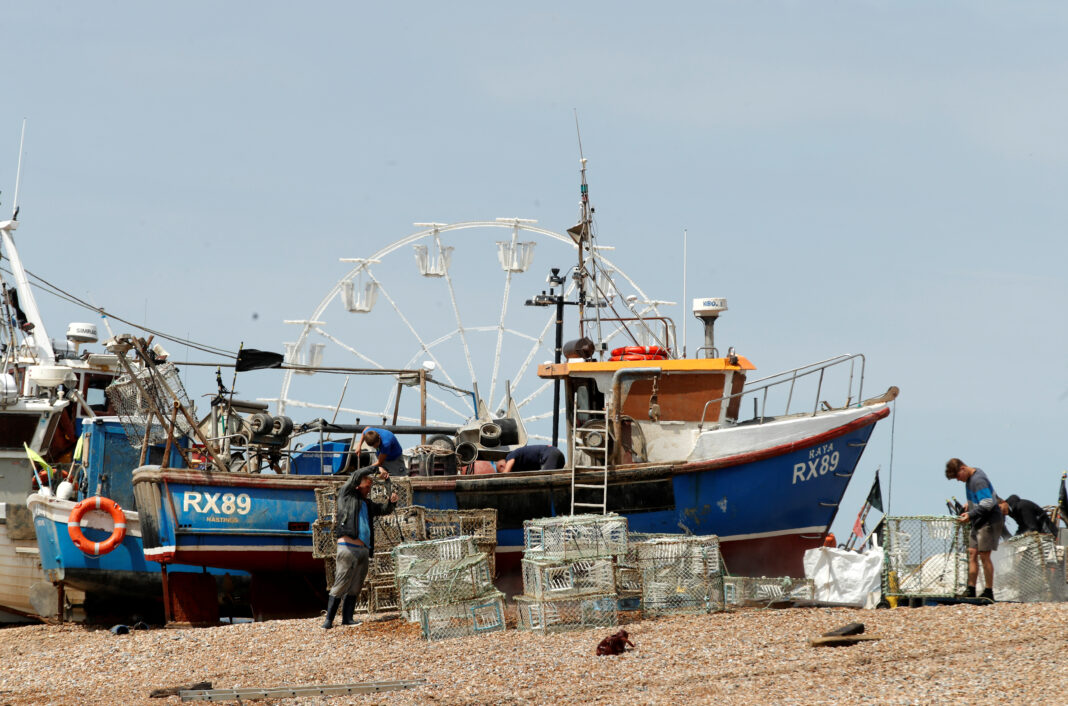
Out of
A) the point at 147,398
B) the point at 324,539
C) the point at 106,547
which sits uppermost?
the point at 147,398

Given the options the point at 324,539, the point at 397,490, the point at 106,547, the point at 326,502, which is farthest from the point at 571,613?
the point at 106,547

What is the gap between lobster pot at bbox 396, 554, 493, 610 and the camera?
36.4 feet

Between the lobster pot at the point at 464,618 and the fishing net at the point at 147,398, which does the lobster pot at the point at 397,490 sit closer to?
the lobster pot at the point at 464,618

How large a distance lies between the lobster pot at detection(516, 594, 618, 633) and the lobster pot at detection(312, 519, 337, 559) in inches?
116

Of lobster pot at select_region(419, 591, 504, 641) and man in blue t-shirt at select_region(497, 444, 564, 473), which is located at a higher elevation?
man in blue t-shirt at select_region(497, 444, 564, 473)

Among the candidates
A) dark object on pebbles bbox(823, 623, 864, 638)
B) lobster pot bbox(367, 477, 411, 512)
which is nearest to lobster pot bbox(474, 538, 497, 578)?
lobster pot bbox(367, 477, 411, 512)

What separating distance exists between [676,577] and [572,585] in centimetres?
102

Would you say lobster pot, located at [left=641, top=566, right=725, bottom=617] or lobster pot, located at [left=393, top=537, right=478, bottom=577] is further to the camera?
lobster pot, located at [left=393, top=537, right=478, bottom=577]

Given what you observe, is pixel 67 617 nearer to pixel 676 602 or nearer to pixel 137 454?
pixel 137 454

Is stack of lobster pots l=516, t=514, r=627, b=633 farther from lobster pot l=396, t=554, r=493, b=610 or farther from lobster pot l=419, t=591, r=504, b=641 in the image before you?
lobster pot l=396, t=554, r=493, b=610

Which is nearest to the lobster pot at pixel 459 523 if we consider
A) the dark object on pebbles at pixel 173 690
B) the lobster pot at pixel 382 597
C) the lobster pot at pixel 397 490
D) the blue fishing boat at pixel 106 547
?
the lobster pot at pixel 397 490

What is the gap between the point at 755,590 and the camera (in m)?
11.8

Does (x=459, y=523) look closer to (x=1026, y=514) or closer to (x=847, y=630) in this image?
(x=847, y=630)

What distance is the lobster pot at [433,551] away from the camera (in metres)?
11.5
